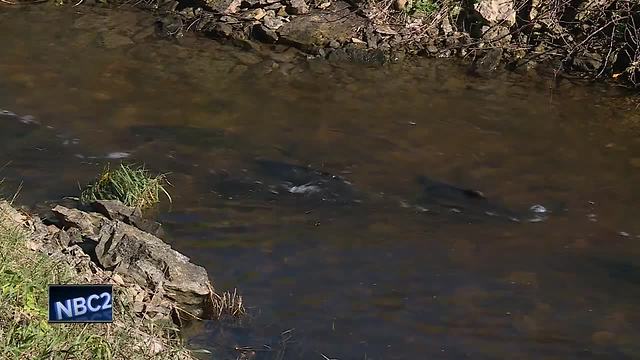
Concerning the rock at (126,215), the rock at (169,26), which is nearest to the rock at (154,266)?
the rock at (126,215)

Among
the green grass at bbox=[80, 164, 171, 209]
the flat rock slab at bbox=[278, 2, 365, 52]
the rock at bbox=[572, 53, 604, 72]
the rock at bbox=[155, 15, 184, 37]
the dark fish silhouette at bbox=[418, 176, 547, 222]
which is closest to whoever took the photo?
the green grass at bbox=[80, 164, 171, 209]

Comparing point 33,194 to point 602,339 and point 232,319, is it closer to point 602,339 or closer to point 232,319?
point 232,319

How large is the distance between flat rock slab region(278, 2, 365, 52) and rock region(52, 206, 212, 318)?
6.13 meters

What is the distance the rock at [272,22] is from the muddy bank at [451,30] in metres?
0.01

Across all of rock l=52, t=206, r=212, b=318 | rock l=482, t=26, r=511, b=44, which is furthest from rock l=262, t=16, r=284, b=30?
rock l=52, t=206, r=212, b=318

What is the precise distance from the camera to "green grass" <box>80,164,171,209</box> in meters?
7.30

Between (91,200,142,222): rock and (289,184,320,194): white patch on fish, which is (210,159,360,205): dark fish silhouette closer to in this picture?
(289,184,320,194): white patch on fish

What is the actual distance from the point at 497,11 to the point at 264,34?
2.88 m

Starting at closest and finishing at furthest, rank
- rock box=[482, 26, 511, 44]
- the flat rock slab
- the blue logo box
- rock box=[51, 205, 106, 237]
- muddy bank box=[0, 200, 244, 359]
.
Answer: the blue logo box → muddy bank box=[0, 200, 244, 359] → rock box=[51, 205, 106, 237] → rock box=[482, 26, 511, 44] → the flat rock slab

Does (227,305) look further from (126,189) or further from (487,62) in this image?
(487,62)

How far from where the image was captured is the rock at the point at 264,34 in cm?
1189

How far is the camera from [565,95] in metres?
10.4

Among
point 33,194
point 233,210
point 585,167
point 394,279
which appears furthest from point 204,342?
point 585,167

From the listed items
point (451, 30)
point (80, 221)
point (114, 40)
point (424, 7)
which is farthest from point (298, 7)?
point (80, 221)
